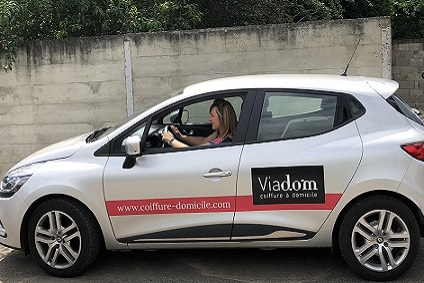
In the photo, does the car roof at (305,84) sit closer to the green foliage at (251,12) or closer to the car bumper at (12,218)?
the car bumper at (12,218)

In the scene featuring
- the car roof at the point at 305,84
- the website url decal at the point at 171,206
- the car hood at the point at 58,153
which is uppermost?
the car roof at the point at 305,84

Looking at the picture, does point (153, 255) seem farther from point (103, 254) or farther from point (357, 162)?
point (357, 162)

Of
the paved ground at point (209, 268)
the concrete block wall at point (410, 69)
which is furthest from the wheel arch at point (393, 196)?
the concrete block wall at point (410, 69)

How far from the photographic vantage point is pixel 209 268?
466 centimetres

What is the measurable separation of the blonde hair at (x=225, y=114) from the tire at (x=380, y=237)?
1.21m

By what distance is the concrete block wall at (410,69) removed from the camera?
9.72 metres

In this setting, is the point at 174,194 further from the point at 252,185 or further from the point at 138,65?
the point at 138,65

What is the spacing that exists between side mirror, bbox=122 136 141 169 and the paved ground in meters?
0.98

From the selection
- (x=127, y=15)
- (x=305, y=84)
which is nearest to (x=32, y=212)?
(x=305, y=84)

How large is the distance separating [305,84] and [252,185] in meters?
0.98

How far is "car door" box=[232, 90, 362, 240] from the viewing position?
4.20 metres

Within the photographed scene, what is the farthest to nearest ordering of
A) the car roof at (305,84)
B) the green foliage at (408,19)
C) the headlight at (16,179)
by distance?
the green foliage at (408,19) < the headlight at (16,179) < the car roof at (305,84)

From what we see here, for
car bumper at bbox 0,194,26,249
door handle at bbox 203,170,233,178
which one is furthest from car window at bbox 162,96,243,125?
car bumper at bbox 0,194,26,249

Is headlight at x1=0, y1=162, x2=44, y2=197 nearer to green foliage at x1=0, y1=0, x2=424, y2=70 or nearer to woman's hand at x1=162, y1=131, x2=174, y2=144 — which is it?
woman's hand at x1=162, y1=131, x2=174, y2=144
